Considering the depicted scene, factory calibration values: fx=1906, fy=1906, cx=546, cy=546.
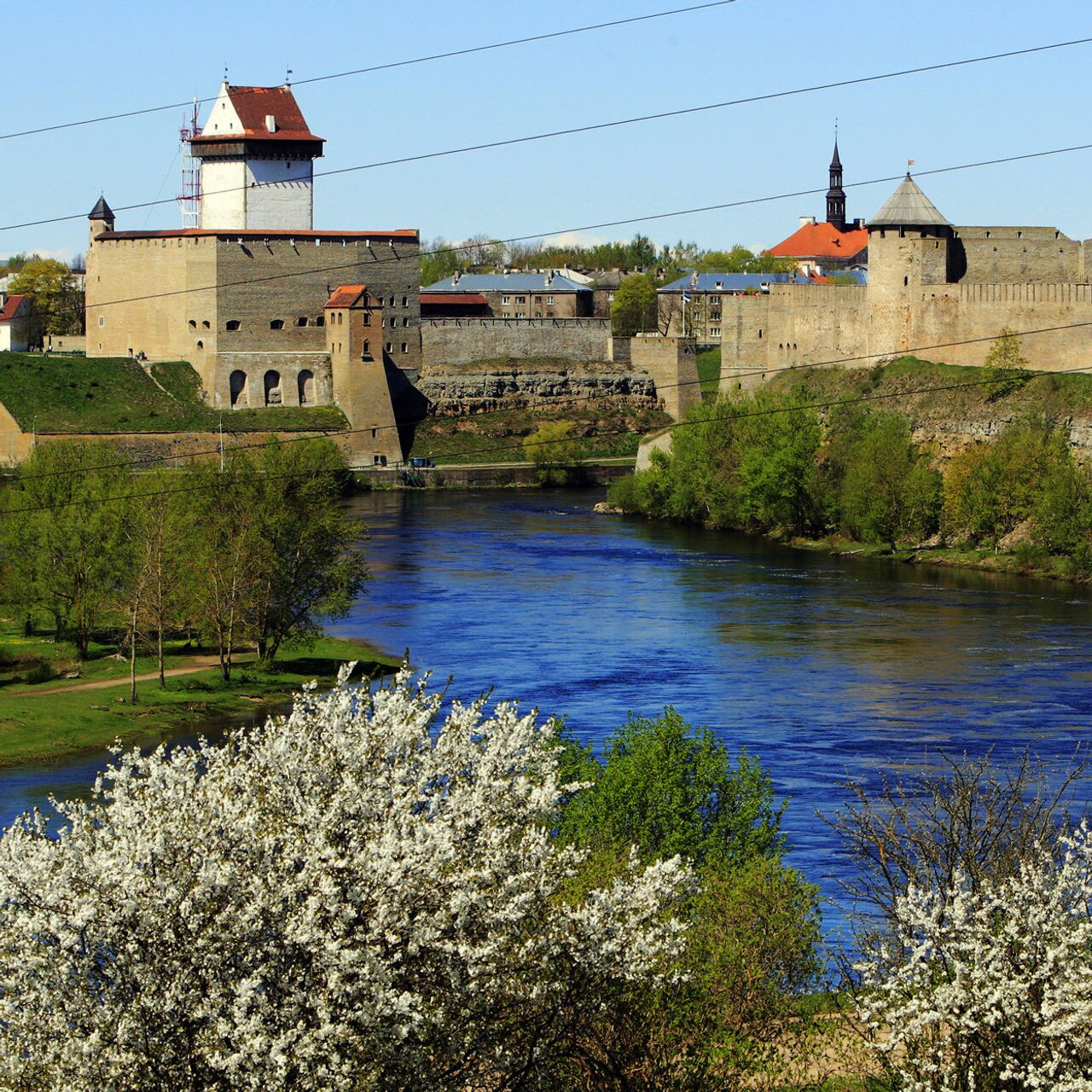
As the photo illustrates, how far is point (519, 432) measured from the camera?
6512cm

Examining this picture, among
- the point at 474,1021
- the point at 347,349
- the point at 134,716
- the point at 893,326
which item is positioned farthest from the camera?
the point at 347,349

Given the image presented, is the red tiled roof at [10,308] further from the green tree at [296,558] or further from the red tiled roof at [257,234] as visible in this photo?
the green tree at [296,558]

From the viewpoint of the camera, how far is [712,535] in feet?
153

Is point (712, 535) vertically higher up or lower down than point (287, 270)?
lower down

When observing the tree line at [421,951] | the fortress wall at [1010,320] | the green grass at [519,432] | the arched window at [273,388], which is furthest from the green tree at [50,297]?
the tree line at [421,951]

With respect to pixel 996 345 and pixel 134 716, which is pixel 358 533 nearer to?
pixel 134 716

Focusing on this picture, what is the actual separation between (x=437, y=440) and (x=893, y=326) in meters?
18.0

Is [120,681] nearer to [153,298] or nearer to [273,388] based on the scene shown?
[273,388]

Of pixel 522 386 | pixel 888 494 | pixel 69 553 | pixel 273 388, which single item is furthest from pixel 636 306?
pixel 69 553

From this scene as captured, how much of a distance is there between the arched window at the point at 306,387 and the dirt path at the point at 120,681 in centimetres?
3362

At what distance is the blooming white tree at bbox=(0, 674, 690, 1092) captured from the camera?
340 inches

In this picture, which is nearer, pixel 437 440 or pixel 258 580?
pixel 258 580

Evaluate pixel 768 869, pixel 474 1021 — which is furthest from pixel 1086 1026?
pixel 768 869

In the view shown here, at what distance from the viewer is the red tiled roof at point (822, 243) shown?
95.4 metres
